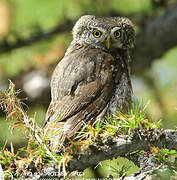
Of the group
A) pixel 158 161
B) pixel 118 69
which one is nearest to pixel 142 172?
pixel 158 161

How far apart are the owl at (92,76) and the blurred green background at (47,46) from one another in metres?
1.71

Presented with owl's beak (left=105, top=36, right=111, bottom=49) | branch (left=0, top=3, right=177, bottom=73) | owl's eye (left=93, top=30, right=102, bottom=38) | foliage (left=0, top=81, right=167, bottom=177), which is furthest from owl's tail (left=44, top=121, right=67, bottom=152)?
branch (left=0, top=3, right=177, bottom=73)

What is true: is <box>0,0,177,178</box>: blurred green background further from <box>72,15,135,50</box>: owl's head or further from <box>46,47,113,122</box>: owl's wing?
<box>46,47,113,122</box>: owl's wing

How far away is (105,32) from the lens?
14.6ft

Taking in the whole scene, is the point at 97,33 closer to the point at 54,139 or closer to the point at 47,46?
the point at 54,139

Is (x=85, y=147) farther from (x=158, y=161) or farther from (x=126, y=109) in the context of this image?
(x=126, y=109)

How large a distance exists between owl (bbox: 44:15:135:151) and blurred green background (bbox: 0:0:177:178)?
5.61 feet

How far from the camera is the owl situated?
146 inches

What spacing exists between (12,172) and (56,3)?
4.73 m

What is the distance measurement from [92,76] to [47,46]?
2.97 metres

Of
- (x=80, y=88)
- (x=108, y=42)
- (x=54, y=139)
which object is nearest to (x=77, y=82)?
(x=80, y=88)

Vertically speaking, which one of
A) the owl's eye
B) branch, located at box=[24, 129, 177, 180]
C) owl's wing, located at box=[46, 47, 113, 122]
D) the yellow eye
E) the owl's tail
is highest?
the owl's eye

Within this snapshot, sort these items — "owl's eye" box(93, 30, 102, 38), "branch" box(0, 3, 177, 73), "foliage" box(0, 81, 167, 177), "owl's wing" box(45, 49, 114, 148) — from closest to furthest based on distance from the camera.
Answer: "foliage" box(0, 81, 167, 177) → "owl's wing" box(45, 49, 114, 148) → "owl's eye" box(93, 30, 102, 38) → "branch" box(0, 3, 177, 73)

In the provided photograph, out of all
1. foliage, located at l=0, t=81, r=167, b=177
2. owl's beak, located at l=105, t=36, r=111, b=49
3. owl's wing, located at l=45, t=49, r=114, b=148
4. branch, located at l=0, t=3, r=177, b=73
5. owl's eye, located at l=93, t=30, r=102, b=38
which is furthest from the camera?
branch, located at l=0, t=3, r=177, b=73
